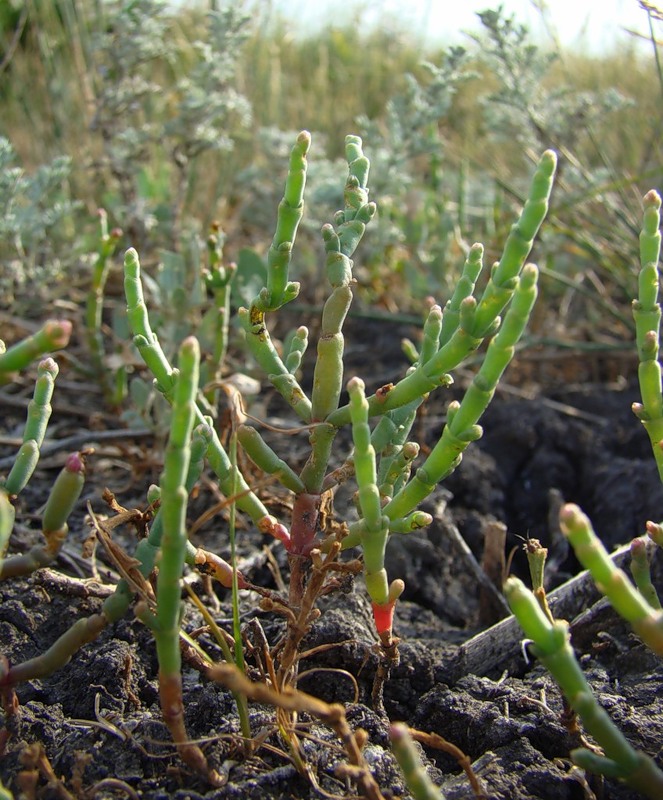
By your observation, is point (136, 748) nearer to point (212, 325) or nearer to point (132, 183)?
point (212, 325)

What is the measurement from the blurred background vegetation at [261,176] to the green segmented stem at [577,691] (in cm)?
140

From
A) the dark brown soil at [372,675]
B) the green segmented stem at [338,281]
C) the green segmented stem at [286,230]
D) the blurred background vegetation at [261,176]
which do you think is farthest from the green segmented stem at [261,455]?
the blurred background vegetation at [261,176]

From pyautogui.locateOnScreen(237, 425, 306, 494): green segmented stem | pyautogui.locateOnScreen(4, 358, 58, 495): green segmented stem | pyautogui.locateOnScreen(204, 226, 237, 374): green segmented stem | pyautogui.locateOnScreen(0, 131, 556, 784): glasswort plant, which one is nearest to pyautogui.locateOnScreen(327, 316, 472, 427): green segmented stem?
pyautogui.locateOnScreen(0, 131, 556, 784): glasswort plant

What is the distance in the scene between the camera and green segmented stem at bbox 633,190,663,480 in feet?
4.30

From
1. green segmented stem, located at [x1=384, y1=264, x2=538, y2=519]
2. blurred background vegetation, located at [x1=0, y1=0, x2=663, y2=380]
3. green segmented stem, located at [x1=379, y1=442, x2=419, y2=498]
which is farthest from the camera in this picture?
blurred background vegetation, located at [x1=0, y1=0, x2=663, y2=380]

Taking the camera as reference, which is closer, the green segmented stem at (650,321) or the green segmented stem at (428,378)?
the green segmented stem at (428,378)

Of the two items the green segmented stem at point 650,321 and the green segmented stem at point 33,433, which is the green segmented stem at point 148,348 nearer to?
the green segmented stem at point 33,433

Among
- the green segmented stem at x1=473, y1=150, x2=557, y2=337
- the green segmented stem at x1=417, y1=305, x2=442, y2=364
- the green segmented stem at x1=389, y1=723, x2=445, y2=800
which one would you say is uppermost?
the green segmented stem at x1=473, y1=150, x2=557, y2=337

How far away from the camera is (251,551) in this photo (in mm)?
2035

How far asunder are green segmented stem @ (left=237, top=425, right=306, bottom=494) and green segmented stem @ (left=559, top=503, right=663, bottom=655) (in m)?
0.50

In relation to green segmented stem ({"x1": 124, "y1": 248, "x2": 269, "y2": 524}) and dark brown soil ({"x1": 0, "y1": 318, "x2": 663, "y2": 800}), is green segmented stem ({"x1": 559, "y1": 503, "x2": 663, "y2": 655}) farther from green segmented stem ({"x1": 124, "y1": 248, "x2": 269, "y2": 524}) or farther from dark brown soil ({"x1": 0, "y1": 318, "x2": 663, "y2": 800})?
green segmented stem ({"x1": 124, "y1": 248, "x2": 269, "y2": 524})

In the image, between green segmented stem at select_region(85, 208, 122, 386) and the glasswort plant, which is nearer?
the glasswort plant

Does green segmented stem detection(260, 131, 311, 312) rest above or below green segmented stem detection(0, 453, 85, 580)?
above

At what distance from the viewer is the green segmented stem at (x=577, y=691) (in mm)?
1013
